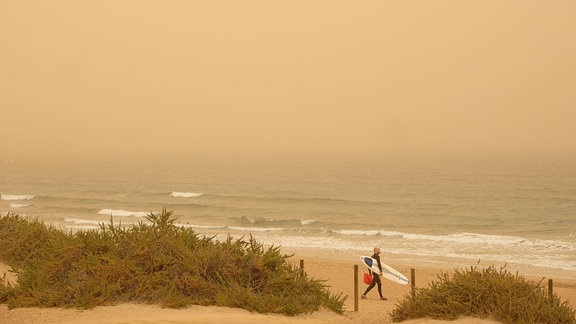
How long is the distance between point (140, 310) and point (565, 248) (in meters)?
27.0

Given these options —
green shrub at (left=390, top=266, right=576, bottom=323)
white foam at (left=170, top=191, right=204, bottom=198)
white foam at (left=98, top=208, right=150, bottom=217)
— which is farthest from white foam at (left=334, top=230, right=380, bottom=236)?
white foam at (left=170, top=191, right=204, bottom=198)

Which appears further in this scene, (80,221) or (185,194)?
(185,194)

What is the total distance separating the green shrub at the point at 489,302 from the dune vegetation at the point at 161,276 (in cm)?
210

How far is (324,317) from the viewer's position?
10.2 metres

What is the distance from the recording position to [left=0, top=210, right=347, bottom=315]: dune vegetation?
961cm

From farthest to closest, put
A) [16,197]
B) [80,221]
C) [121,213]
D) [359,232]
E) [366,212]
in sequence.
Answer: [16,197]
[366,212]
[121,213]
[80,221]
[359,232]

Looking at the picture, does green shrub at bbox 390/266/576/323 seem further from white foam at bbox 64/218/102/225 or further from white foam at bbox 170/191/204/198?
white foam at bbox 170/191/204/198

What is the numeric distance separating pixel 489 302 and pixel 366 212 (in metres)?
38.9

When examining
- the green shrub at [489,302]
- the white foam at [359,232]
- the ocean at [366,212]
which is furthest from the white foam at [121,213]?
the green shrub at [489,302]

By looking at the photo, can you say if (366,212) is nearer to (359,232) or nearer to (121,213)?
(359,232)

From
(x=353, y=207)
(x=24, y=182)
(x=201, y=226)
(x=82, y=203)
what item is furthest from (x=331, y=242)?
(x=24, y=182)

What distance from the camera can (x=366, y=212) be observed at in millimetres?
47500

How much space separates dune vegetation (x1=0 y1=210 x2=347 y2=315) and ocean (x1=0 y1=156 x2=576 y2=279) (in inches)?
180

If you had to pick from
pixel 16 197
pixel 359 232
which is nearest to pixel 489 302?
pixel 359 232
